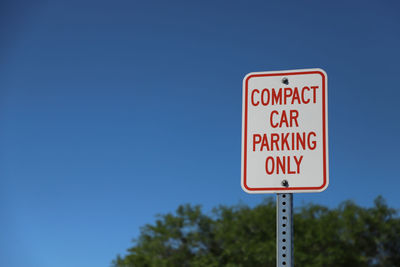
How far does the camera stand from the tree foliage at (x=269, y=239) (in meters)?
53.7

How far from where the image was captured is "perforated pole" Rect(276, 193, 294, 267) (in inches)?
119

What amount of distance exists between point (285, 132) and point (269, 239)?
5470 centimetres

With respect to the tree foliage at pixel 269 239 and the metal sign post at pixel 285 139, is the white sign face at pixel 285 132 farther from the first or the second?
the tree foliage at pixel 269 239

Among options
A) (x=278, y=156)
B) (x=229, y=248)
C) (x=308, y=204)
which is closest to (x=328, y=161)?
(x=278, y=156)

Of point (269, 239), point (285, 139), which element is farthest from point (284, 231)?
point (269, 239)

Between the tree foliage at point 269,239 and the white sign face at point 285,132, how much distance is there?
50.6 meters

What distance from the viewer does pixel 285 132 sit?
3254mm

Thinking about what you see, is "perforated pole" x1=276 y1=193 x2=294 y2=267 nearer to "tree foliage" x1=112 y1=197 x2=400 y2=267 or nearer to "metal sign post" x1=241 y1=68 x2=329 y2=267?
"metal sign post" x1=241 y1=68 x2=329 y2=267

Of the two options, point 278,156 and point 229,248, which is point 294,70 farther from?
point 229,248

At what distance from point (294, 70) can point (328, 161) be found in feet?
2.43

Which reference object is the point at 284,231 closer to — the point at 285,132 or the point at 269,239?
the point at 285,132

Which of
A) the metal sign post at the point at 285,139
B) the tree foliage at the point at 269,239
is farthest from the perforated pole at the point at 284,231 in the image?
the tree foliage at the point at 269,239

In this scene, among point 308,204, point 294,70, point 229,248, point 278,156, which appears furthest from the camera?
point 308,204

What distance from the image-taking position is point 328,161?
3189mm
